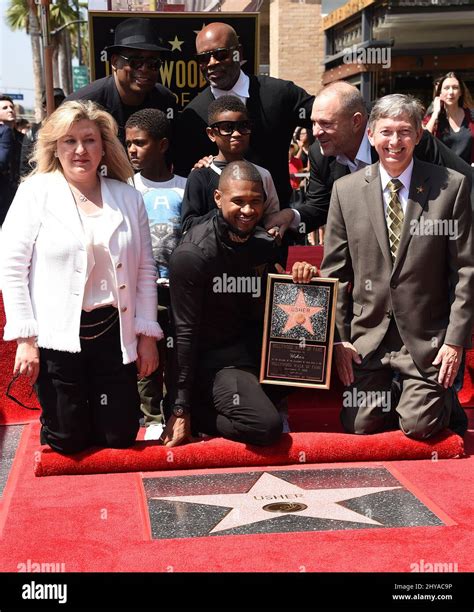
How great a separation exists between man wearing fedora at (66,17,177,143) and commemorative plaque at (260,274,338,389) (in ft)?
5.15

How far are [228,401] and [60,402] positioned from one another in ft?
2.86

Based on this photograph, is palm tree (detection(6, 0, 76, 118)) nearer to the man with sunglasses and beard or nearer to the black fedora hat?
the black fedora hat

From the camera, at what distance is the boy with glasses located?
4.94 meters

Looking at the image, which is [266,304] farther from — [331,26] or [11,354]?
[331,26]

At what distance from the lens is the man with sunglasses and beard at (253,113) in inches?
216

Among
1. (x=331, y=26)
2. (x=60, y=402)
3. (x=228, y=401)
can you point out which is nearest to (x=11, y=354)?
(x=60, y=402)

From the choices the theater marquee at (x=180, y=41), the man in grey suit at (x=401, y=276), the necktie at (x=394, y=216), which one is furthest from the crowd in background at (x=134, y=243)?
the theater marquee at (x=180, y=41)

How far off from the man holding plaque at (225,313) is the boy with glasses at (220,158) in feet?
0.55

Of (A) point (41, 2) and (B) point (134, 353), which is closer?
(B) point (134, 353)

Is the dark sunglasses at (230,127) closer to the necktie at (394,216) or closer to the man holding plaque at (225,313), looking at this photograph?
the man holding plaque at (225,313)

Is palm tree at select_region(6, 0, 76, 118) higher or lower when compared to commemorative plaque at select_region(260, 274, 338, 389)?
higher

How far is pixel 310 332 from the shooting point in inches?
193

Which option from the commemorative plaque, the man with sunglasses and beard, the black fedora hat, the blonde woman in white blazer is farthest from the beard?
the black fedora hat

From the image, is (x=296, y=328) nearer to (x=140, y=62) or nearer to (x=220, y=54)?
(x=220, y=54)
